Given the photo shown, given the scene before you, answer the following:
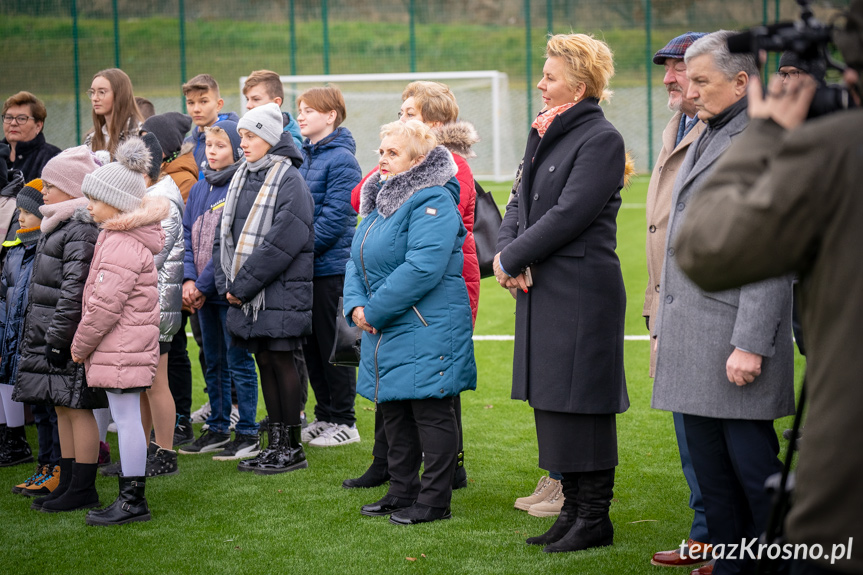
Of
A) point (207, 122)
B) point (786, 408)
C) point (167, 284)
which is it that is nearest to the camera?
point (786, 408)

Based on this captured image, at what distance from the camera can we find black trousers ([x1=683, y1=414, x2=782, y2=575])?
2.88m

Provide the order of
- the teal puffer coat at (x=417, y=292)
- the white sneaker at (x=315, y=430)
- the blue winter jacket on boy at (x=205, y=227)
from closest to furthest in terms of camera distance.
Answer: the teal puffer coat at (x=417, y=292) < the blue winter jacket on boy at (x=205, y=227) < the white sneaker at (x=315, y=430)

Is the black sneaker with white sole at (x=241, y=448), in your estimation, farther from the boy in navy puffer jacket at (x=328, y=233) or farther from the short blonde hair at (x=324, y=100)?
the short blonde hair at (x=324, y=100)

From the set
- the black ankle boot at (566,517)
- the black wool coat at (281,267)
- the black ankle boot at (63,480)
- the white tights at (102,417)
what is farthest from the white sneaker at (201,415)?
the black ankle boot at (566,517)

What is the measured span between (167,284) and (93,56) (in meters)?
17.2

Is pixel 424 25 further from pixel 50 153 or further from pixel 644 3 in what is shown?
pixel 50 153

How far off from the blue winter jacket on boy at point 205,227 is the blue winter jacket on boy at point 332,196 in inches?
20.0

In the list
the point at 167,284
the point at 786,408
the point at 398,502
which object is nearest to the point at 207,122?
the point at 167,284

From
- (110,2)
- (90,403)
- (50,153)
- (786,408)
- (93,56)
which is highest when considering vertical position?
(110,2)

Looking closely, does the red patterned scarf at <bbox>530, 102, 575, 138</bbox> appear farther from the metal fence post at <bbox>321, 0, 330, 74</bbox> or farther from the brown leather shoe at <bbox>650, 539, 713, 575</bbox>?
the metal fence post at <bbox>321, 0, 330, 74</bbox>

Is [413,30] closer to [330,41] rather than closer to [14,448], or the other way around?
[330,41]

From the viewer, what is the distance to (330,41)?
2189 centimetres

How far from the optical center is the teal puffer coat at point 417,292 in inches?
153

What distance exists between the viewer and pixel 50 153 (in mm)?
Answer: 6652
